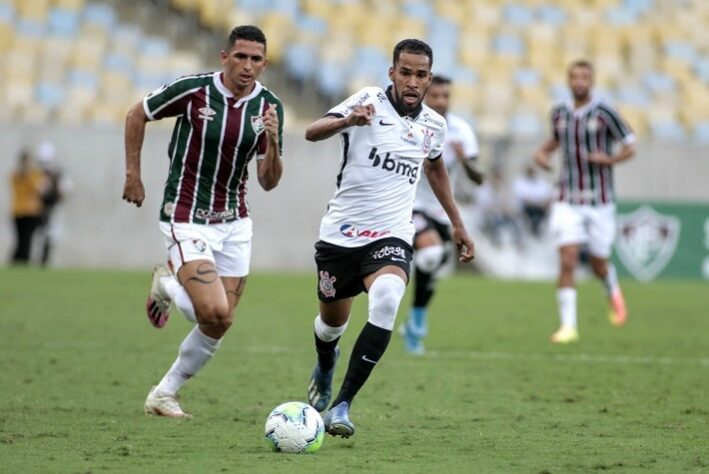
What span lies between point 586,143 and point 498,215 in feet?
38.4

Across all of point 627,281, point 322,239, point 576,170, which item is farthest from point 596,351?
point 627,281

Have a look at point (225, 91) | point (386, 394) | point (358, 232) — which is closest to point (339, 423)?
point (358, 232)

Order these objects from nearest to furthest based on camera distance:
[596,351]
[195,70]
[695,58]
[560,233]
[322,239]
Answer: [322,239] → [596,351] → [560,233] → [195,70] → [695,58]

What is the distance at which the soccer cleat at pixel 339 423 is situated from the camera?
685cm

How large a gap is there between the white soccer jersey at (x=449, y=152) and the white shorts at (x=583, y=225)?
5.10ft

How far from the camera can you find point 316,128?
7215mm

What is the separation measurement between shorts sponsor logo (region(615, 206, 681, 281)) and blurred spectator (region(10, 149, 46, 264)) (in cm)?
1008

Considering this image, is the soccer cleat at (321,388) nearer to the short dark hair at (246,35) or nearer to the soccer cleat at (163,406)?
the soccer cleat at (163,406)

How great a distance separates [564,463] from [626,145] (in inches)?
299

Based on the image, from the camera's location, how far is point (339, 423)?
22.5 feet

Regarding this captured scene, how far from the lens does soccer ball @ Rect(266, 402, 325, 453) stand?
6.54m

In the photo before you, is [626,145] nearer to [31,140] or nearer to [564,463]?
[564,463]

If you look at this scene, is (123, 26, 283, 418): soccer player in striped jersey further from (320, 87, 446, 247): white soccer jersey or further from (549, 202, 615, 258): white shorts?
(549, 202, 615, 258): white shorts

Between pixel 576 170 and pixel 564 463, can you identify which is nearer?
pixel 564 463
